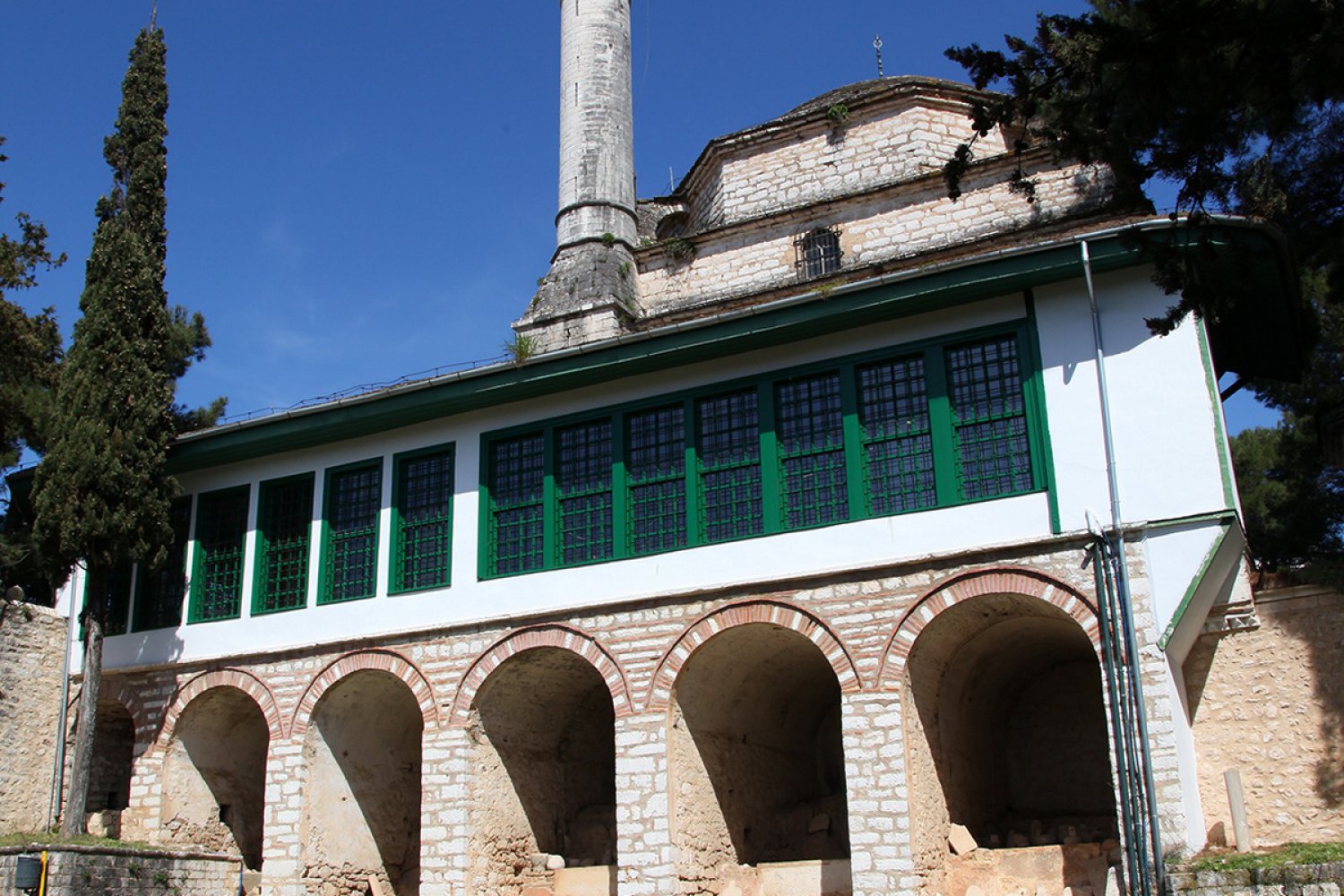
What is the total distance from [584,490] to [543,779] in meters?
3.50

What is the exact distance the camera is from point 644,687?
44.9ft

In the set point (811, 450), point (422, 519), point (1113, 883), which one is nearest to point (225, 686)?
point (422, 519)

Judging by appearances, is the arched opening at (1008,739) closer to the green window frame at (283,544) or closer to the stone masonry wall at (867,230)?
the stone masonry wall at (867,230)

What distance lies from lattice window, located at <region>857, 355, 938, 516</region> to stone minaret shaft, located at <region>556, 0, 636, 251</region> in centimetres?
874

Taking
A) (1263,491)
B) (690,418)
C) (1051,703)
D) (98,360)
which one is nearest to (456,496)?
(690,418)

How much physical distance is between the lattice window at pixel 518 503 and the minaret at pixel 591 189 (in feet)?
16.1

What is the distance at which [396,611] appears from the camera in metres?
15.3

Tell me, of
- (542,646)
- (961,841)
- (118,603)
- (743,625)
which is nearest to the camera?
(961,841)

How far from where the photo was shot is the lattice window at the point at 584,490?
14562 mm

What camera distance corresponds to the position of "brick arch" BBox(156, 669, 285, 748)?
15.6m

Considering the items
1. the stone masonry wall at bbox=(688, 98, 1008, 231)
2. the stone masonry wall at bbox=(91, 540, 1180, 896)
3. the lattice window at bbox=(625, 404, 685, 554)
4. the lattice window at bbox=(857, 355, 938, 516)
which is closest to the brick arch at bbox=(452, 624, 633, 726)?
the stone masonry wall at bbox=(91, 540, 1180, 896)

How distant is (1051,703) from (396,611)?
7.60 metres

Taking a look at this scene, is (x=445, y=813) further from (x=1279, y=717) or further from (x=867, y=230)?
(x=867, y=230)

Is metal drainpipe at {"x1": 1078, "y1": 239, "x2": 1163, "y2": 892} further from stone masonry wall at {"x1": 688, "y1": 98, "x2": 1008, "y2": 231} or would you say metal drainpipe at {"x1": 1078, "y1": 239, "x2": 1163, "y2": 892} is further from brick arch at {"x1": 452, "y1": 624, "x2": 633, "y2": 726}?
stone masonry wall at {"x1": 688, "y1": 98, "x2": 1008, "y2": 231}
